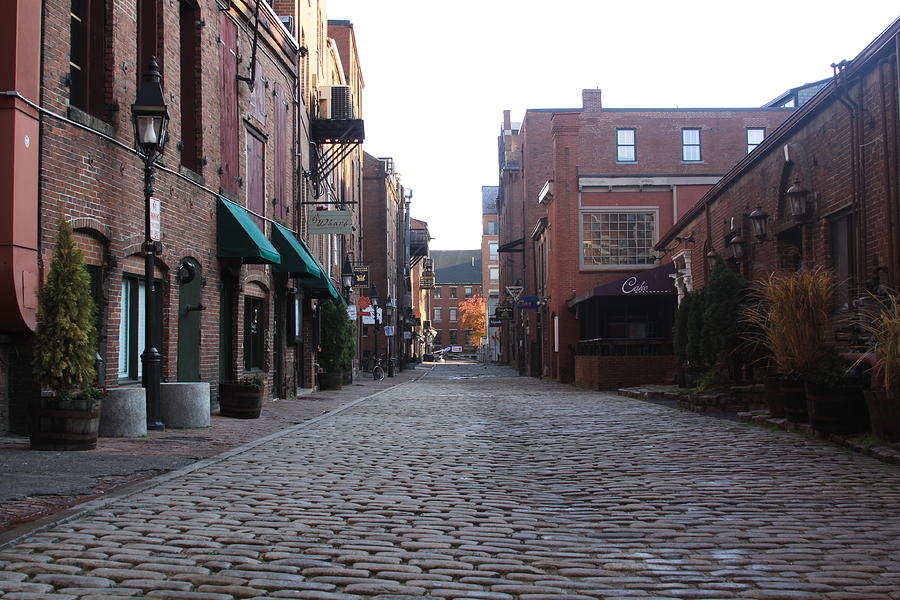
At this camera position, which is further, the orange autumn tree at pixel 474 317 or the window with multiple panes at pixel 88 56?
the orange autumn tree at pixel 474 317

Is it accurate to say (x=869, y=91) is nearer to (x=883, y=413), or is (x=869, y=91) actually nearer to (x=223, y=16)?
(x=883, y=413)

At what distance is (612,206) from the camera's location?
3238 centimetres

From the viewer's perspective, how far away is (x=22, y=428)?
9750 mm

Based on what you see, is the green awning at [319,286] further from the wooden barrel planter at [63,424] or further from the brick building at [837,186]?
the wooden barrel planter at [63,424]

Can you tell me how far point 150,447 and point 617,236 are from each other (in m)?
24.8

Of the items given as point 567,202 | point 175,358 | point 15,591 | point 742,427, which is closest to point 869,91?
point 742,427

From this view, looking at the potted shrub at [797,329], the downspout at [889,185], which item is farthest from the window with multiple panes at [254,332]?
the downspout at [889,185]

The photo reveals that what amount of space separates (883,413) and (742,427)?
3.36 metres

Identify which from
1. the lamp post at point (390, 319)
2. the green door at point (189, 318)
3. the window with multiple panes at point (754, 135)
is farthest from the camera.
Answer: the lamp post at point (390, 319)

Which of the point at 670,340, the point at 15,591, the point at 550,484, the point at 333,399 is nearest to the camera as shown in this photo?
the point at 15,591

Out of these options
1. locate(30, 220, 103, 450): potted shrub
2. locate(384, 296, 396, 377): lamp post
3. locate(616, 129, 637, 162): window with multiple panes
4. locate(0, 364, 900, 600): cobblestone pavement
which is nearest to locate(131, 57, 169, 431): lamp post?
locate(30, 220, 103, 450): potted shrub

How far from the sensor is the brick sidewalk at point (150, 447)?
20.1 feet

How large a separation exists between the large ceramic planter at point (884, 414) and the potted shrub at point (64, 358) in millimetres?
7682

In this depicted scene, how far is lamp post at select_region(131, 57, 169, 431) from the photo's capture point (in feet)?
35.9
